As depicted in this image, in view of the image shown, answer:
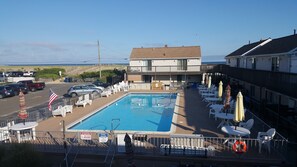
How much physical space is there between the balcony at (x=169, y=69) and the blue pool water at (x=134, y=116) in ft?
24.2

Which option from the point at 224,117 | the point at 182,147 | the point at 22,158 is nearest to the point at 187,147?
the point at 182,147

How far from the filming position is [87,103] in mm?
22328

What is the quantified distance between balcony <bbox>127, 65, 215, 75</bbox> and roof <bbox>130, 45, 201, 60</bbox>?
6.37 ft

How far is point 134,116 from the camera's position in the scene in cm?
1984

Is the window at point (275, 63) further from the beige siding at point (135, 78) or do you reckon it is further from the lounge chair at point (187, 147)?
the beige siding at point (135, 78)

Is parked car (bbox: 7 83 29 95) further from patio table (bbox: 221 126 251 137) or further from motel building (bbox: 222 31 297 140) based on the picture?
patio table (bbox: 221 126 251 137)

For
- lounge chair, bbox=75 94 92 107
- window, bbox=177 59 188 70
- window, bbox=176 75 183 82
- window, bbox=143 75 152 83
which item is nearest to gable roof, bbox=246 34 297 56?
window, bbox=177 59 188 70

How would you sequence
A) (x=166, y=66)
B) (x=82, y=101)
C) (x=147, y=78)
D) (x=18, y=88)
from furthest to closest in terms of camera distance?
(x=147, y=78), (x=166, y=66), (x=18, y=88), (x=82, y=101)

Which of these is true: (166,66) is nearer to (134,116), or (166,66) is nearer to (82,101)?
(134,116)

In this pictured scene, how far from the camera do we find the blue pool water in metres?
16.4

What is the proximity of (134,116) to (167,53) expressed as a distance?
834 inches

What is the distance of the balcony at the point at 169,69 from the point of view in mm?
34969

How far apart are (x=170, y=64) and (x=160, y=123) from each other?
21425 mm

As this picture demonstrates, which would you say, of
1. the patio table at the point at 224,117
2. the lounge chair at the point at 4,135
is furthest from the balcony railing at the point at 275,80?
the lounge chair at the point at 4,135
